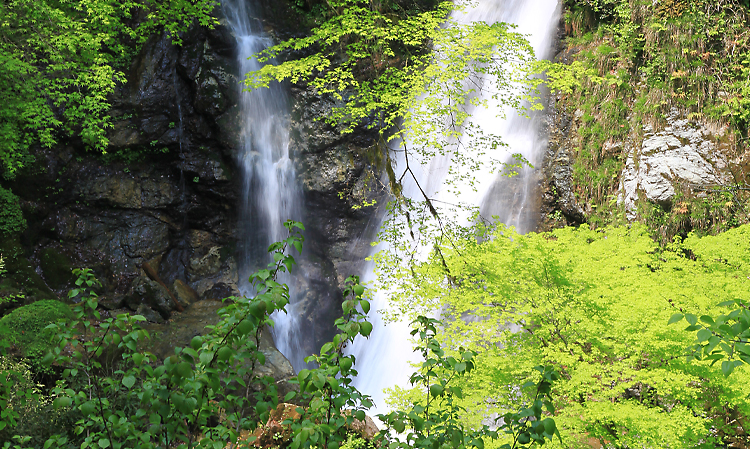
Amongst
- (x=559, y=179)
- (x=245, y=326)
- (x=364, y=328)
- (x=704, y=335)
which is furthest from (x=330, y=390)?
(x=559, y=179)

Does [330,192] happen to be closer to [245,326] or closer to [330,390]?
[330,390]

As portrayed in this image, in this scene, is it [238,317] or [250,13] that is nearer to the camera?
[238,317]

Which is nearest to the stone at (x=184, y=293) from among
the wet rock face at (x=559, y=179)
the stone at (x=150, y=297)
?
the stone at (x=150, y=297)

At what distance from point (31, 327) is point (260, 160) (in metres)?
7.65

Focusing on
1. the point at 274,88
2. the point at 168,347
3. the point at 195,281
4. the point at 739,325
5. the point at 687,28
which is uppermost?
the point at 274,88

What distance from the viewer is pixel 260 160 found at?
45.2 feet

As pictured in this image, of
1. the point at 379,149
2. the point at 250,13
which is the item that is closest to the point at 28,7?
the point at 250,13

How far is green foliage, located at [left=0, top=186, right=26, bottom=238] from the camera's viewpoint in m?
11.0

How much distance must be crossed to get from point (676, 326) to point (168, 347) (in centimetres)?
891

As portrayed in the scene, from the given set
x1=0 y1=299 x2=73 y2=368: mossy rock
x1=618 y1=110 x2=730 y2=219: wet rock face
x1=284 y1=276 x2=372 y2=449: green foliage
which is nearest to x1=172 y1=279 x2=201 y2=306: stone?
x1=0 y1=299 x2=73 y2=368: mossy rock

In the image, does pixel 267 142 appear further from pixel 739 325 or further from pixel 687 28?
pixel 739 325

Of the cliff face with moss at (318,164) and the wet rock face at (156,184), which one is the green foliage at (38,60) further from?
the cliff face with moss at (318,164)

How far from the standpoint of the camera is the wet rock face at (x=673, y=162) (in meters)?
9.16

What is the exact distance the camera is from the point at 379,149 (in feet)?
42.8
